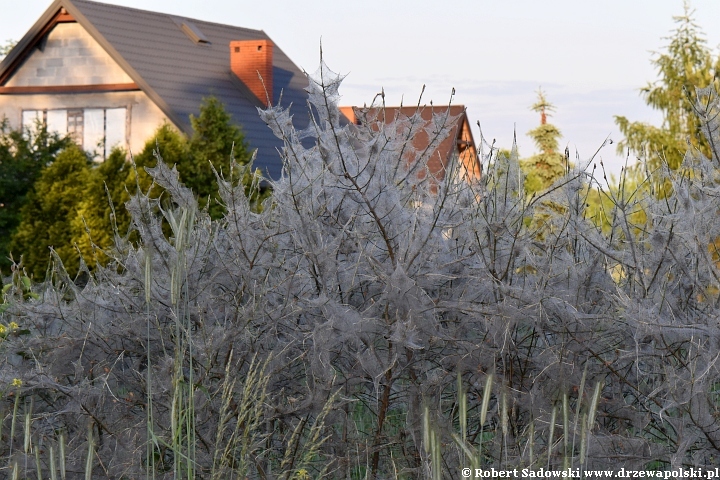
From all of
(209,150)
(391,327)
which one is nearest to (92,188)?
(209,150)

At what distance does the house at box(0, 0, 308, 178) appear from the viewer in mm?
21562

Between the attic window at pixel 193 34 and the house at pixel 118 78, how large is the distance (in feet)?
1.72

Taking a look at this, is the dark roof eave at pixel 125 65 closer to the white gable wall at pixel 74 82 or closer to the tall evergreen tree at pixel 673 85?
the white gable wall at pixel 74 82

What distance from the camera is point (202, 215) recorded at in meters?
4.49

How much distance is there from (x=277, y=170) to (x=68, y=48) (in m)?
6.50

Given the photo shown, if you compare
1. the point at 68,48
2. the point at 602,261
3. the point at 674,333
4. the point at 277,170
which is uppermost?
the point at 68,48

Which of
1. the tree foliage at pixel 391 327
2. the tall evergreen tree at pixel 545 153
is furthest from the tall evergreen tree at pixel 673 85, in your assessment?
the tree foliage at pixel 391 327

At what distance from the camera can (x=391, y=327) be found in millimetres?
3480

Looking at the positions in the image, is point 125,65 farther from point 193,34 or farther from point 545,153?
point 545,153

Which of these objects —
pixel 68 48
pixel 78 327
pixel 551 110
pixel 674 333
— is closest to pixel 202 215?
pixel 78 327

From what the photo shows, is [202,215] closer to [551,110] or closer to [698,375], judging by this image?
[698,375]

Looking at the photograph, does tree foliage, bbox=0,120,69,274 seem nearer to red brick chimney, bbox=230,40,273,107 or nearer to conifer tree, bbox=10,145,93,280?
conifer tree, bbox=10,145,93,280

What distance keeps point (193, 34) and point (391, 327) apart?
22.9 metres

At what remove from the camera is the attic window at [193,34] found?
25.1 m
